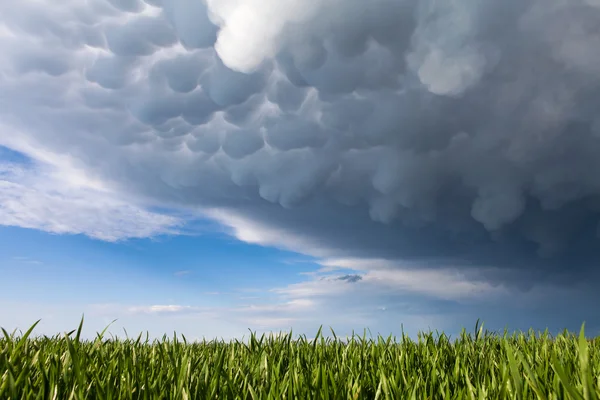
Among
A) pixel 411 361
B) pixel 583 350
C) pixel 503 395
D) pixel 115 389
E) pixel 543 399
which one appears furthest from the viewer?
pixel 411 361

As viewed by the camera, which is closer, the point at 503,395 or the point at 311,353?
the point at 503,395

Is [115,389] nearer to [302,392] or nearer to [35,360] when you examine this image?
[35,360]

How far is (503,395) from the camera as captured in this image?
92.6 inches

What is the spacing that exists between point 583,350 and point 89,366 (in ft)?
9.02

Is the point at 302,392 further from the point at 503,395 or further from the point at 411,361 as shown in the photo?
the point at 411,361

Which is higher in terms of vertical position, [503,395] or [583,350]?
[583,350]

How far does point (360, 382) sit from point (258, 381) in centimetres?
59

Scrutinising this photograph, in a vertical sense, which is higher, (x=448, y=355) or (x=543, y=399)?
(x=448, y=355)

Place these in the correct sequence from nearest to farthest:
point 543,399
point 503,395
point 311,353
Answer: point 543,399 < point 503,395 < point 311,353

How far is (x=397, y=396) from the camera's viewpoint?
2.39 meters

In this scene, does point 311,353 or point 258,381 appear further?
point 311,353

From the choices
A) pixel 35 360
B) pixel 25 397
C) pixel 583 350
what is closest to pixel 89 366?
pixel 35 360

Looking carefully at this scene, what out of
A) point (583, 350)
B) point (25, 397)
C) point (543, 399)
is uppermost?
point (583, 350)

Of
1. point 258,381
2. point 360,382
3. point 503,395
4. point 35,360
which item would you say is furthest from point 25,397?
point 503,395
